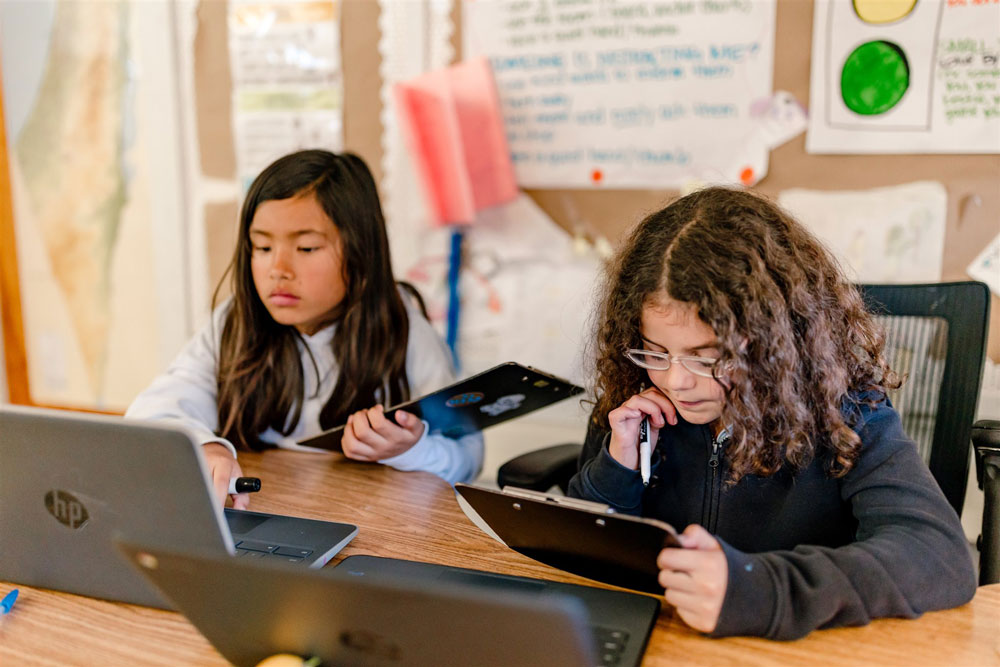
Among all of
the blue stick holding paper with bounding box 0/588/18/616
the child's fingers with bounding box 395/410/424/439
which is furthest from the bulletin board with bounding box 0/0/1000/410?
the blue stick holding paper with bounding box 0/588/18/616

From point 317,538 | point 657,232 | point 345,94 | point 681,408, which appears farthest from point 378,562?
point 345,94

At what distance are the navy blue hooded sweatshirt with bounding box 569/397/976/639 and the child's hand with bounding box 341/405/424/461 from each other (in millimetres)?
276

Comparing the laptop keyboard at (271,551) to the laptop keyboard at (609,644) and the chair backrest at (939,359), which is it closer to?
the laptop keyboard at (609,644)

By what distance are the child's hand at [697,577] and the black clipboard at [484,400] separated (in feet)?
1.23

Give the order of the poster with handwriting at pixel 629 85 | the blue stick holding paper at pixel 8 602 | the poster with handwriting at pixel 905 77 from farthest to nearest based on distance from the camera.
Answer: the poster with handwriting at pixel 629 85 < the poster with handwriting at pixel 905 77 < the blue stick holding paper at pixel 8 602

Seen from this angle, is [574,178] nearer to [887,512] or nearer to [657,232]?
[657,232]

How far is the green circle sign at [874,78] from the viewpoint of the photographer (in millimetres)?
1594

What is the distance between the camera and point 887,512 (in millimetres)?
806

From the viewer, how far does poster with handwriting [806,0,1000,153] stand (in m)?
1.55

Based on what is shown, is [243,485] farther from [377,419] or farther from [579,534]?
[579,534]

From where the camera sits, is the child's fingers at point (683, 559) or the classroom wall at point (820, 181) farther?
the classroom wall at point (820, 181)

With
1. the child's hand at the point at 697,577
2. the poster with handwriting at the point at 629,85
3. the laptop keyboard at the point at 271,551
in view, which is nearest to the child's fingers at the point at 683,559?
the child's hand at the point at 697,577

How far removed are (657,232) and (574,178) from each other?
958 mm

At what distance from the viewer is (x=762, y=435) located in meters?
0.90
